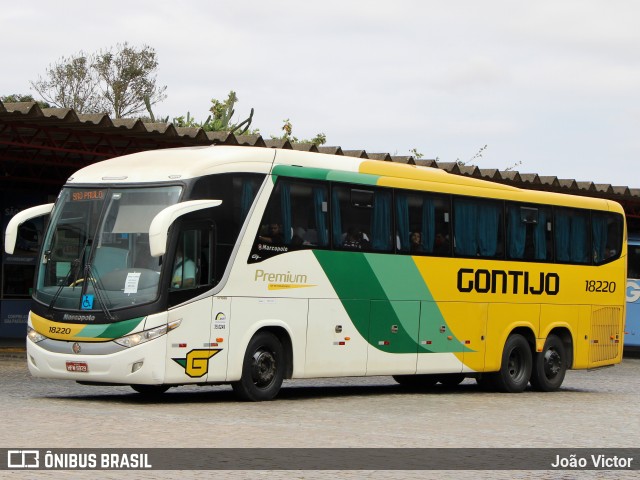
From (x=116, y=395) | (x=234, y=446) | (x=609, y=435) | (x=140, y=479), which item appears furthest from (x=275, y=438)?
(x=116, y=395)

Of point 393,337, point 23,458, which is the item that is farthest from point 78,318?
point 23,458

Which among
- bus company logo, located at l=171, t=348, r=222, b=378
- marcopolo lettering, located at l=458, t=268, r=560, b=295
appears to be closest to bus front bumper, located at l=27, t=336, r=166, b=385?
bus company logo, located at l=171, t=348, r=222, b=378

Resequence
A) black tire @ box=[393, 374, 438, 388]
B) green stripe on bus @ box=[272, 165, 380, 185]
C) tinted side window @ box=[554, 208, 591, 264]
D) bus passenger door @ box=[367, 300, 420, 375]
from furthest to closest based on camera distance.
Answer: tinted side window @ box=[554, 208, 591, 264], black tire @ box=[393, 374, 438, 388], bus passenger door @ box=[367, 300, 420, 375], green stripe on bus @ box=[272, 165, 380, 185]

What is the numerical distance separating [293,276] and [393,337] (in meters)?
2.53

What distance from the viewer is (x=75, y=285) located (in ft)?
54.0

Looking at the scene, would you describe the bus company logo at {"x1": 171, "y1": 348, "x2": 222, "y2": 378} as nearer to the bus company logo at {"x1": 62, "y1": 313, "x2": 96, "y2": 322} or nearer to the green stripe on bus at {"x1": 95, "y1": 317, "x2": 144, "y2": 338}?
the green stripe on bus at {"x1": 95, "y1": 317, "x2": 144, "y2": 338}

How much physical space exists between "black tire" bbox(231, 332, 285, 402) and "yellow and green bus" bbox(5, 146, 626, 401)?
2cm

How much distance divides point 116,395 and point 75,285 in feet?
8.62

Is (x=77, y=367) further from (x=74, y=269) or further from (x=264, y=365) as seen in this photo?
(x=264, y=365)

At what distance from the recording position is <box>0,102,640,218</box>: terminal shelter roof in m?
23.9

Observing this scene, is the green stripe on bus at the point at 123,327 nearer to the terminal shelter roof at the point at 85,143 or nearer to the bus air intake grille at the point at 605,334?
the terminal shelter roof at the point at 85,143

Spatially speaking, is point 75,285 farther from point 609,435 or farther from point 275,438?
point 609,435

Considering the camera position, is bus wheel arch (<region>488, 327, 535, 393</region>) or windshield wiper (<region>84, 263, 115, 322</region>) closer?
windshield wiper (<region>84, 263, 115, 322</region>)

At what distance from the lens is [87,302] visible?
1625 cm
